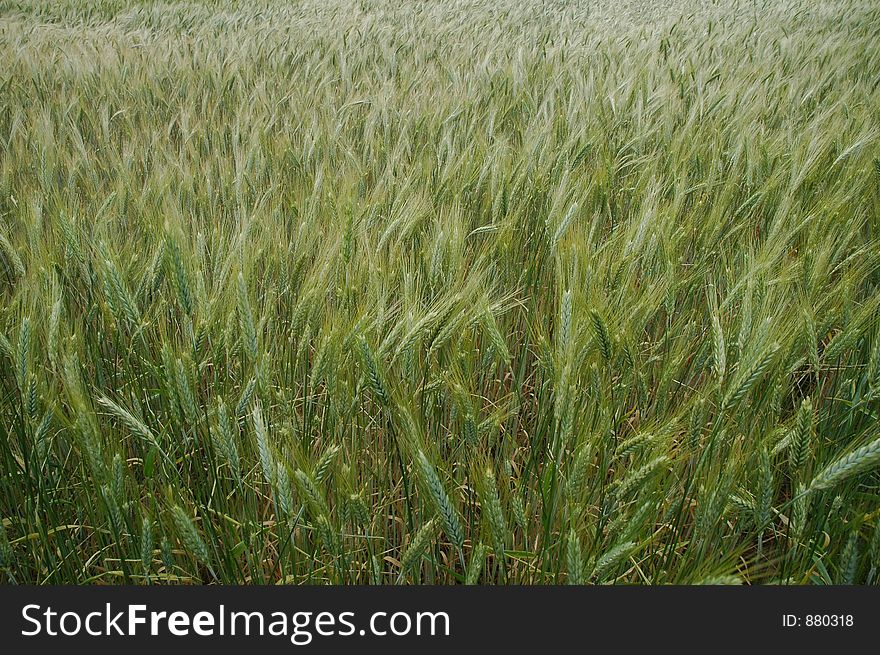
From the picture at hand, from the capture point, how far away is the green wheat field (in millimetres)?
552

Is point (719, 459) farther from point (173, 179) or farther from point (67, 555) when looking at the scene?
point (173, 179)

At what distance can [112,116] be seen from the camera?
1528 mm

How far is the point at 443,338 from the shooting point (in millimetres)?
652

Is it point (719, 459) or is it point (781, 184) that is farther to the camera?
point (781, 184)

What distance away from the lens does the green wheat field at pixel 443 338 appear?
55 centimetres

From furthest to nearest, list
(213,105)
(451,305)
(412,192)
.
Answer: (213,105)
(412,192)
(451,305)

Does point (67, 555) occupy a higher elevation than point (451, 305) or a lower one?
lower

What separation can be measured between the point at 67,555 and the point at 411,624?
13.6 inches

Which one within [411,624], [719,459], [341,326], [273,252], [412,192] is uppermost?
[412,192]

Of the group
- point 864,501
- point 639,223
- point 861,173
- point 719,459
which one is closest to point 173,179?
point 639,223

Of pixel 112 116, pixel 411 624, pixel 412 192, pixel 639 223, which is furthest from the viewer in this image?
pixel 112 116

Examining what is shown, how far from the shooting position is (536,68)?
1.98 m

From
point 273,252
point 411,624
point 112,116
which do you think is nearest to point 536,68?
point 112,116

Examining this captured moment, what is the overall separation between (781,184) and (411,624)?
37.7 inches
